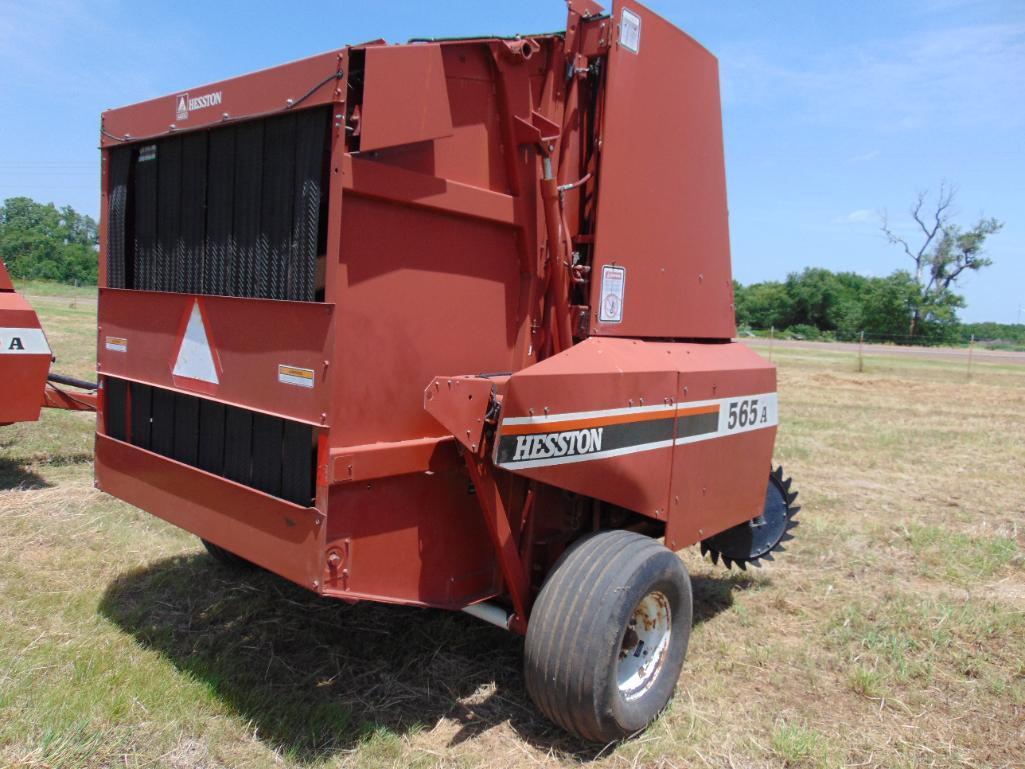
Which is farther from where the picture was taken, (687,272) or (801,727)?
(687,272)

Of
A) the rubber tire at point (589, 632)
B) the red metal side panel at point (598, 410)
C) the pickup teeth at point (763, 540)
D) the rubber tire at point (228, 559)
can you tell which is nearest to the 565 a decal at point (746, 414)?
the red metal side panel at point (598, 410)

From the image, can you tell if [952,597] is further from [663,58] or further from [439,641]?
[663,58]

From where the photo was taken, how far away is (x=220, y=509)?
10.4ft

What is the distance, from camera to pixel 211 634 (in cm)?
384

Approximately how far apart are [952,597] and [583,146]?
3627 mm

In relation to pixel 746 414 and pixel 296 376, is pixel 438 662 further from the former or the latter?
pixel 746 414

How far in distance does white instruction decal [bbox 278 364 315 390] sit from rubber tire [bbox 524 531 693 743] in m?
1.19

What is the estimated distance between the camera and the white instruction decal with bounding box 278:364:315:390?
275 cm

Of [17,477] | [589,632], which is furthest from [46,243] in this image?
[589,632]

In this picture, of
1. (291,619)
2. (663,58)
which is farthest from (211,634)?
(663,58)

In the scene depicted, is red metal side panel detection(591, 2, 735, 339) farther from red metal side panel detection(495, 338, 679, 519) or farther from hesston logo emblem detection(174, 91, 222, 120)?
hesston logo emblem detection(174, 91, 222, 120)

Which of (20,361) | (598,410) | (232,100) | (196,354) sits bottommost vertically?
(20,361)

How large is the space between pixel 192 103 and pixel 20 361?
11.9ft

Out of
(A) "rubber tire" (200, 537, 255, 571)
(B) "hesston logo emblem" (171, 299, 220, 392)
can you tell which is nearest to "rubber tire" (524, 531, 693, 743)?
(B) "hesston logo emblem" (171, 299, 220, 392)
